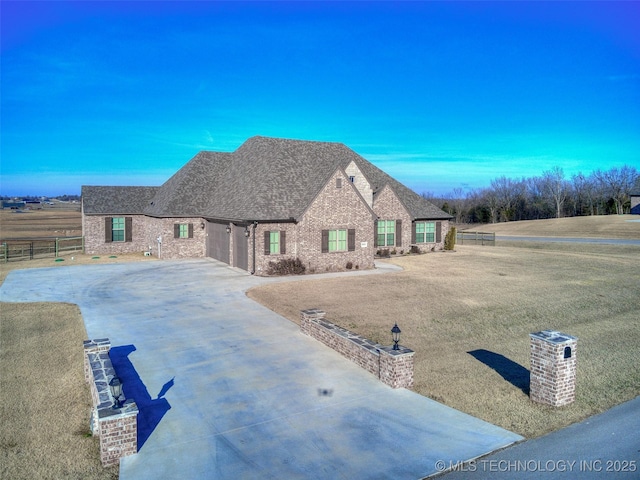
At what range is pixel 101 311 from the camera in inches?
642

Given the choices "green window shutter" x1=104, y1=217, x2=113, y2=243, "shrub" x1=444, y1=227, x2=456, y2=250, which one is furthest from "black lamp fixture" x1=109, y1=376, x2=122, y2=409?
"shrub" x1=444, y1=227, x2=456, y2=250

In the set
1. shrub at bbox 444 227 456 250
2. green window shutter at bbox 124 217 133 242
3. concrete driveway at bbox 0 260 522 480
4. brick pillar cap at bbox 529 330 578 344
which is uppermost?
green window shutter at bbox 124 217 133 242

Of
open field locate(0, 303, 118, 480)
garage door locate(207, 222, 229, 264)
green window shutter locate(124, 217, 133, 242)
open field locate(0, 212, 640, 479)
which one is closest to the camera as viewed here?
open field locate(0, 303, 118, 480)

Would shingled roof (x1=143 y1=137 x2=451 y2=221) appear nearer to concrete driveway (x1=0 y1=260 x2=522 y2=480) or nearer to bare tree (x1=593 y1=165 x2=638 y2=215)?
concrete driveway (x1=0 y1=260 x2=522 y2=480)

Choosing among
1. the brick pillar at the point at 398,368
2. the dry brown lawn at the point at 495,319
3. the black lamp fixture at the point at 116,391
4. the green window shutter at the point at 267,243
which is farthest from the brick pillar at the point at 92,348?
the green window shutter at the point at 267,243

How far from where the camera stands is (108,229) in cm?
3316

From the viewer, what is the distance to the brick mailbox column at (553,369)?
9102mm

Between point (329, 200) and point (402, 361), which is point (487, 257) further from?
point (402, 361)

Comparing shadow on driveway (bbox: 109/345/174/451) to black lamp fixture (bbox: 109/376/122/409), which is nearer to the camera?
black lamp fixture (bbox: 109/376/122/409)

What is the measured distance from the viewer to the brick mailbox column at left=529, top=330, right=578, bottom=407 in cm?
910

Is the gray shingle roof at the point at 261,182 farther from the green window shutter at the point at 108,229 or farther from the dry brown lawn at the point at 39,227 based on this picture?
the dry brown lawn at the point at 39,227

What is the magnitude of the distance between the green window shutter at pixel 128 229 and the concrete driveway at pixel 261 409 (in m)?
18.8

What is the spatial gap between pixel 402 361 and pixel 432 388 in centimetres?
87

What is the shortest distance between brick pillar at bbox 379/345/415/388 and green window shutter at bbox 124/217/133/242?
28272mm
